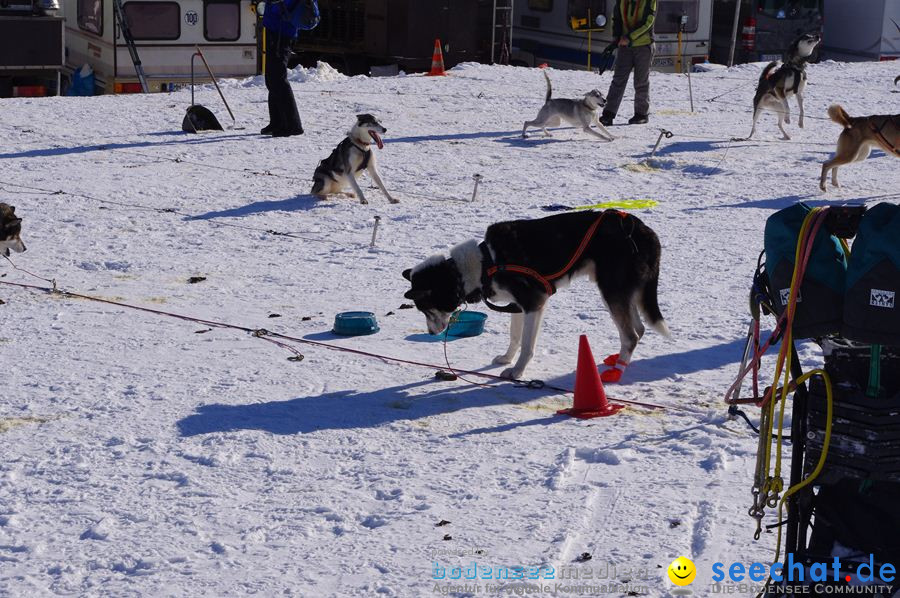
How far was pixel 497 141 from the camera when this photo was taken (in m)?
10.8

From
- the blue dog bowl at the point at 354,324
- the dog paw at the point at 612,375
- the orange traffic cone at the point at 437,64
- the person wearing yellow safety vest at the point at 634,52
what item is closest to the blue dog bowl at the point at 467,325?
the blue dog bowl at the point at 354,324

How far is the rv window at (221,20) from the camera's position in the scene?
12742 mm

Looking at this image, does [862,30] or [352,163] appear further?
[862,30]

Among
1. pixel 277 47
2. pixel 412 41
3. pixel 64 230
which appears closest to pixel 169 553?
pixel 64 230

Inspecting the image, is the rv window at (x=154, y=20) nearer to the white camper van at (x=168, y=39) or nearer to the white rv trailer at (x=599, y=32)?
the white camper van at (x=168, y=39)

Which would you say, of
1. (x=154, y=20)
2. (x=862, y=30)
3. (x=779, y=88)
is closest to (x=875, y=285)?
(x=779, y=88)

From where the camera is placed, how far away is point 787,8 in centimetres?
1686

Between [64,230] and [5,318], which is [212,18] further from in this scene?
[5,318]

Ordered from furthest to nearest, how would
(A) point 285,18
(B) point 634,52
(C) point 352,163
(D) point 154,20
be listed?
1. (D) point 154,20
2. (B) point 634,52
3. (A) point 285,18
4. (C) point 352,163

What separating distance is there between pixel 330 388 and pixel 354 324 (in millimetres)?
748

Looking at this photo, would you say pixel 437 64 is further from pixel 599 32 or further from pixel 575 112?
pixel 575 112

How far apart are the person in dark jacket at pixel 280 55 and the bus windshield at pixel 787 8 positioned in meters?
8.94

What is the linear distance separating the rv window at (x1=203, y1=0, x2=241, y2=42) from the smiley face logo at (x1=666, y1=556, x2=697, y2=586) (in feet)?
34.5

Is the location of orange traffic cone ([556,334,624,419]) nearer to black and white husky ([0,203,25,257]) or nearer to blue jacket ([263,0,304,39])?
black and white husky ([0,203,25,257])
